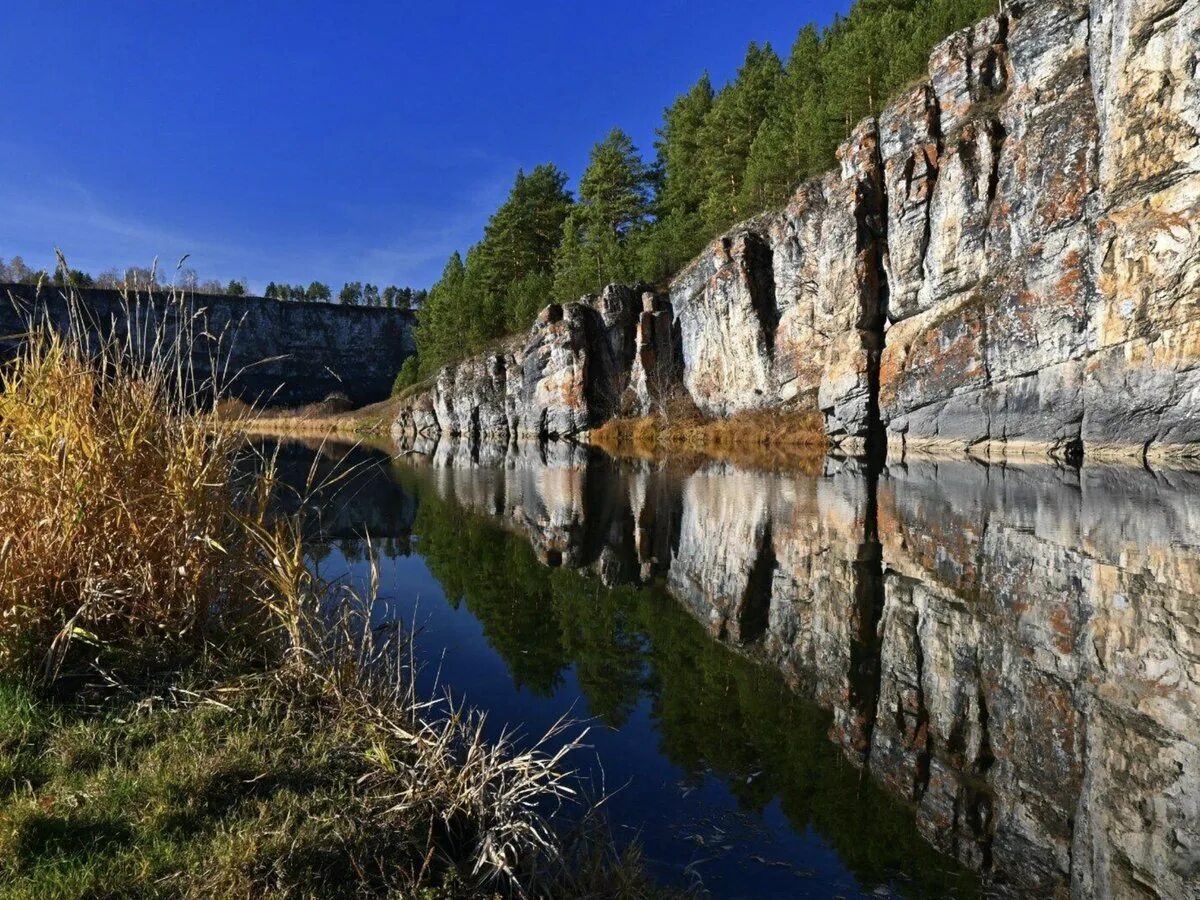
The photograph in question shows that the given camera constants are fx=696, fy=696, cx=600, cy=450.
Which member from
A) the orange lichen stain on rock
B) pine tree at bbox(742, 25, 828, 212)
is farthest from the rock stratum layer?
the orange lichen stain on rock

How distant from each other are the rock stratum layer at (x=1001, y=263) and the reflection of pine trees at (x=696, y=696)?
59.6ft

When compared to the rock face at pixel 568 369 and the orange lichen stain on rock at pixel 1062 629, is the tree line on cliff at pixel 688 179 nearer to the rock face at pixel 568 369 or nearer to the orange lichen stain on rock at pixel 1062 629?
the rock face at pixel 568 369

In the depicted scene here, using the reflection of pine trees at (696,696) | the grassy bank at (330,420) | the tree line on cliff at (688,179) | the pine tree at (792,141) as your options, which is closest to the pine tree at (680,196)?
the tree line on cliff at (688,179)

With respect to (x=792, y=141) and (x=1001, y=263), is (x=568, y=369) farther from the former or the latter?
(x=1001, y=263)

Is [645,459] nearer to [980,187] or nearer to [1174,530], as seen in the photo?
[980,187]

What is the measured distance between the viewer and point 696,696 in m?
5.28

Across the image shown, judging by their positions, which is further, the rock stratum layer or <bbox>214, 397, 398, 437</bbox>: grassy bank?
<bbox>214, 397, 398, 437</bbox>: grassy bank

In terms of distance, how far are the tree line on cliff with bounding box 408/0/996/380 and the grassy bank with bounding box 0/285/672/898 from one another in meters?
37.7

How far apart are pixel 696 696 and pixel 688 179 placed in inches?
2054

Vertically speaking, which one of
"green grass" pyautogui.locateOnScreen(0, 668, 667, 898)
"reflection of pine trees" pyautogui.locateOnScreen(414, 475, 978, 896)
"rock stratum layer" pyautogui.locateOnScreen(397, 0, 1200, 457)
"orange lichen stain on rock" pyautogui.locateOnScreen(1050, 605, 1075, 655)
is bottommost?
"reflection of pine trees" pyautogui.locateOnScreen(414, 475, 978, 896)

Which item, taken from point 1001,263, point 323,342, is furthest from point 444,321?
point 323,342

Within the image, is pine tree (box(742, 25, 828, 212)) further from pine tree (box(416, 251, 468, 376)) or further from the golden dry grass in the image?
the golden dry grass

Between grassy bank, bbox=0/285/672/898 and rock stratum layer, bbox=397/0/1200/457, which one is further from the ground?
rock stratum layer, bbox=397/0/1200/457

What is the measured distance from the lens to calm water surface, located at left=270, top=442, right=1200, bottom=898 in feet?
11.1
